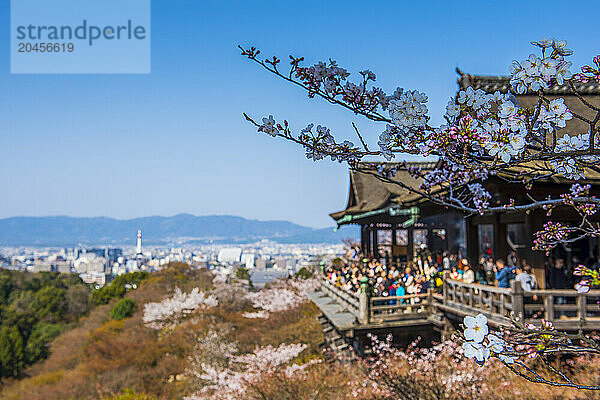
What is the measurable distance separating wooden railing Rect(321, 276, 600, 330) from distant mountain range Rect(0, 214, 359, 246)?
92.2 meters

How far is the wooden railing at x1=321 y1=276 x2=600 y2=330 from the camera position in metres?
8.47

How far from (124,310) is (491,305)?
2564 centimetres

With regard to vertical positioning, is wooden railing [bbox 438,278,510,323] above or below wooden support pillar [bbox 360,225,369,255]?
below

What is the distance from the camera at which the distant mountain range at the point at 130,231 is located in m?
113

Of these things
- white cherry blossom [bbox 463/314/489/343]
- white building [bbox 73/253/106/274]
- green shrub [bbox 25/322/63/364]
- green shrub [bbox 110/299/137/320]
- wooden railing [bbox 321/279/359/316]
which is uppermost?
white cherry blossom [bbox 463/314/489/343]

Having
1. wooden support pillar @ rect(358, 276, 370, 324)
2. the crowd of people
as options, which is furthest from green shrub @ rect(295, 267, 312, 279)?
wooden support pillar @ rect(358, 276, 370, 324)

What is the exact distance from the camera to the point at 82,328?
3350cm

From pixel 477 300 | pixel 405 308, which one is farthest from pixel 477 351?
pixel 405 308

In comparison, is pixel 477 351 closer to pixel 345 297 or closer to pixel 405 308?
pixel 405 308

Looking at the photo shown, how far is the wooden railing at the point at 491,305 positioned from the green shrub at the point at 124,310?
19713 millimetres

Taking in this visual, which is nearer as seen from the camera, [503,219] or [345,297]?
[503,219]

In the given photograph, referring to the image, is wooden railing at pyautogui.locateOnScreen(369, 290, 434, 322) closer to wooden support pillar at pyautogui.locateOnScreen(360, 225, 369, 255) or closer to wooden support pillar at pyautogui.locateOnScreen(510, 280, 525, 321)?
wooden support pillar at pyautogui.locateOnScreen(510, 280, 525, 321)

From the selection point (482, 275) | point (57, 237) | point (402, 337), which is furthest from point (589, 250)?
point (57, 237)

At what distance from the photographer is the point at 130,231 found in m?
113
